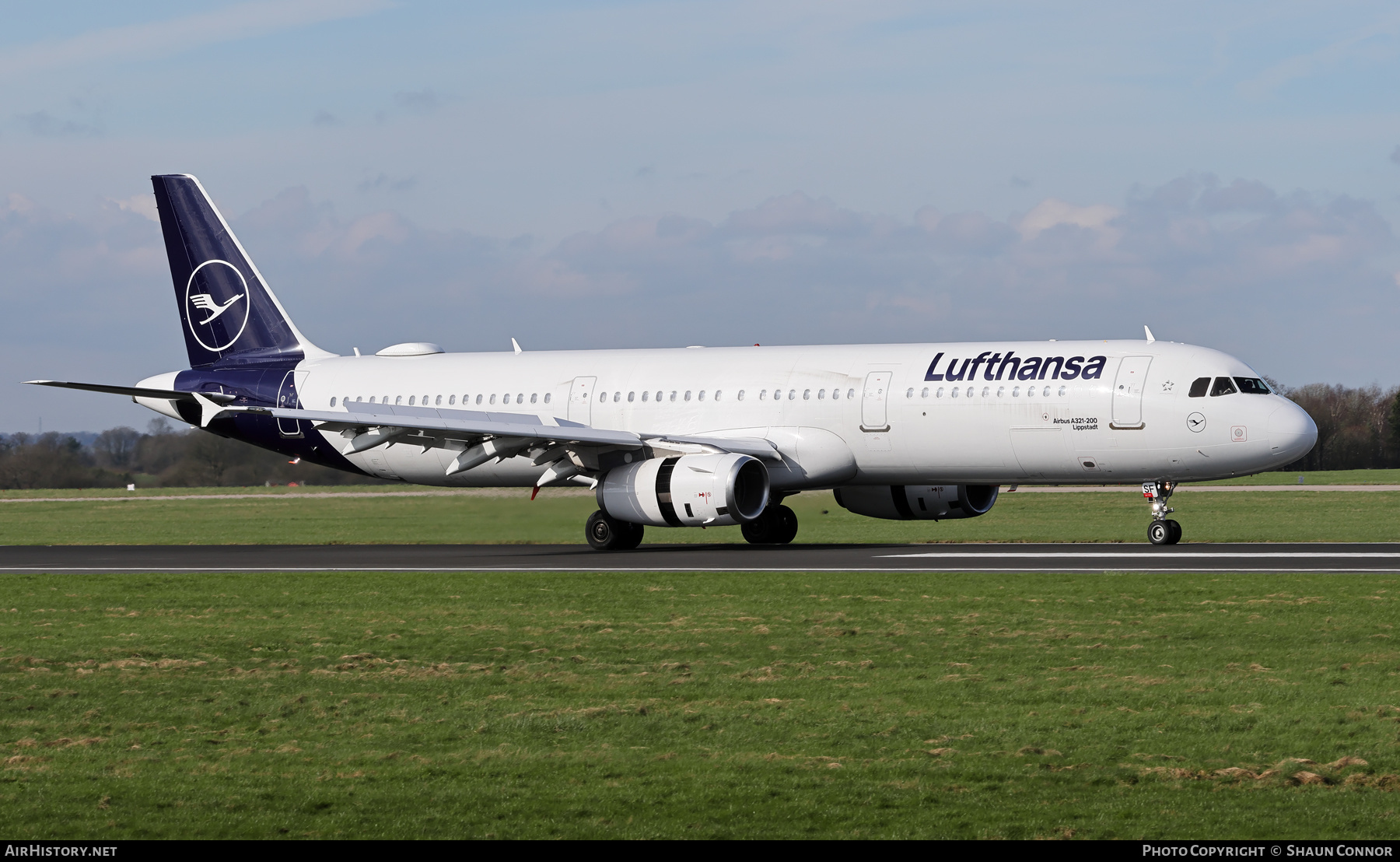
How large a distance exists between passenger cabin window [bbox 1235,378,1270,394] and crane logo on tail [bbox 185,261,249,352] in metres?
24.2

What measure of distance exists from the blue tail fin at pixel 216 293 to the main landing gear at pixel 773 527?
12.9 m

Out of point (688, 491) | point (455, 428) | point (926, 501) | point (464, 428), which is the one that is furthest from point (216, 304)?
point (926, 501)

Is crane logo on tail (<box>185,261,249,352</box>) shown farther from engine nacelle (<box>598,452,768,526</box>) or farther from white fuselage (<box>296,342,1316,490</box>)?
engine nacelle (<box>598,452,768,526</box>)

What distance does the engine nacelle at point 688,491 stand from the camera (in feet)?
94.8

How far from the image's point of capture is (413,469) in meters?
36.8

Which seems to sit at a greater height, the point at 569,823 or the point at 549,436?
the point at 549,436

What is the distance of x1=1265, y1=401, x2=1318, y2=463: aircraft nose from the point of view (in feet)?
91.5

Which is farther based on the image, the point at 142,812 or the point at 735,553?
the point at 735,553

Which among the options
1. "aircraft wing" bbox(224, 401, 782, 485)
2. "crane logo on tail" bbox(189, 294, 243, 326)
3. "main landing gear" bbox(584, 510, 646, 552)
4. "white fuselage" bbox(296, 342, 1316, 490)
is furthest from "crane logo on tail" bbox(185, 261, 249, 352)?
"main landing gear" bbox(584, 510, 646, 552)

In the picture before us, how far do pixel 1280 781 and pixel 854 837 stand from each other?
2.87m

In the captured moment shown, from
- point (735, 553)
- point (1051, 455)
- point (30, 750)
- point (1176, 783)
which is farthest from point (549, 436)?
point (1176, 783)

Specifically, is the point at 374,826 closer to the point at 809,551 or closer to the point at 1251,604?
the point at 1251,604

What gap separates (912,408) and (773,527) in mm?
5027

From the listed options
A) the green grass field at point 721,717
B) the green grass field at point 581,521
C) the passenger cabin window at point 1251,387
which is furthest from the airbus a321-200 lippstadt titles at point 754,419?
the green grass field at point 721,717
